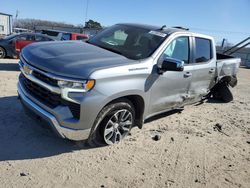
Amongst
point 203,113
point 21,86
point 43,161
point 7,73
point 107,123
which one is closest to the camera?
point 43,161

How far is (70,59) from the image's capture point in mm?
4000

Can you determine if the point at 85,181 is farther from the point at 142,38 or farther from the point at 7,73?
the point at 7,73

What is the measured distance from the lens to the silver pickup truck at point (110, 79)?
3.74m

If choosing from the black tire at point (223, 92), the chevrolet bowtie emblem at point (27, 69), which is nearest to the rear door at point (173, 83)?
the chevrolet bowtie emblem at point (27, 69)

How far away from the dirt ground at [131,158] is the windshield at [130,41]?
4.85 feet

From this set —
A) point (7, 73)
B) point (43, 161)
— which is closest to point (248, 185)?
point (43, 161)

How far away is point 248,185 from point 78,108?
261 centimetres

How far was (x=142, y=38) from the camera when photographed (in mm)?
5125

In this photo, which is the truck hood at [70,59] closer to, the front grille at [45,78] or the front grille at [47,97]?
the front grille at [45,78]

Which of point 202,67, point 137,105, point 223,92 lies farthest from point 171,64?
point 223,92

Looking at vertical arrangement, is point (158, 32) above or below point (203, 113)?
above

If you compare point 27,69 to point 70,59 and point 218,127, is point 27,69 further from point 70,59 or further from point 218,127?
point 218,127

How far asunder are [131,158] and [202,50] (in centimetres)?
298

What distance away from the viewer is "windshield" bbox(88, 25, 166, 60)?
4789 millimetres
